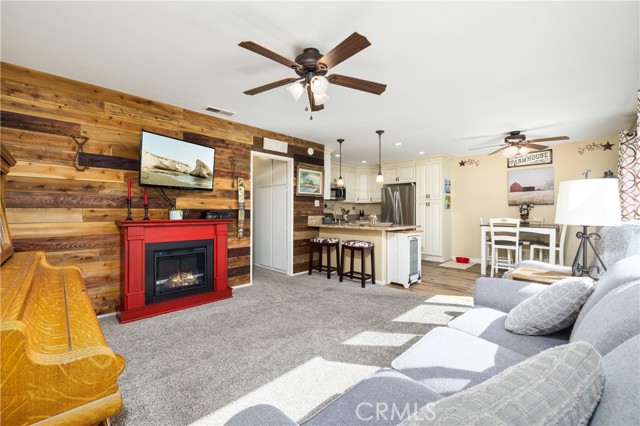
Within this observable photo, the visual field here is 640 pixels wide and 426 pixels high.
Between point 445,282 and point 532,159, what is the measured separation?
10.9 ft

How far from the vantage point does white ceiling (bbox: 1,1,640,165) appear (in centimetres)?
187

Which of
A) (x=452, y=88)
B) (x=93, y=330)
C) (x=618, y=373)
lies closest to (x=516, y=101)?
(x=452, y=88)

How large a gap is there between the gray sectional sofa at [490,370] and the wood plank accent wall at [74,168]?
300 cm

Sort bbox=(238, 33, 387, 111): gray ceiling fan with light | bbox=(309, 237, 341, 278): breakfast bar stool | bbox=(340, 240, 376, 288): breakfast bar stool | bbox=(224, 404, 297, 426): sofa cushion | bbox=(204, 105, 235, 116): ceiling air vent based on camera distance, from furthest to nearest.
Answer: bbox=(309, 237, 341, 278): breakfast bar stool
bbox=(340, 240, 376, 288): breakfast bar stool
bbox=(204, 105, 235, 116): ceiling air vent
bbox=(238, 33, 387, 111): gray ceiling fan with light
bbox=(224, 404, 297, 426): sofa cushion

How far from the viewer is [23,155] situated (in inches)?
101

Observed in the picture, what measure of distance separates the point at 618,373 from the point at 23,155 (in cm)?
399

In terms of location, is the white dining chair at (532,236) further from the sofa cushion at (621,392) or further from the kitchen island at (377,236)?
the sofa cushion at (621,392)

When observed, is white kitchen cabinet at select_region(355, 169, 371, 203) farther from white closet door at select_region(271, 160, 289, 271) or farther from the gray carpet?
the gray carpet

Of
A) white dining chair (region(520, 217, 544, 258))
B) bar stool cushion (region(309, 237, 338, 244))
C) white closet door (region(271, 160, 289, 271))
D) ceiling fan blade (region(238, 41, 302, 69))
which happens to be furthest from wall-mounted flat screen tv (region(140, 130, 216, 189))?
white dining chair (region(520, 217, 544, 258))

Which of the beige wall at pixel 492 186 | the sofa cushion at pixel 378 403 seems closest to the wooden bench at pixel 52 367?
the sofa cushion at pixel 378 403

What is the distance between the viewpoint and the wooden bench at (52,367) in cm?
80

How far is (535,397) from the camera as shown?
1.68 feet

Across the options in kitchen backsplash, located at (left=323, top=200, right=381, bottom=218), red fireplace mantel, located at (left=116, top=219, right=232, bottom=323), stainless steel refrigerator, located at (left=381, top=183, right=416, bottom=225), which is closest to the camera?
Answer: red fireplace mantel, located at (left=116, top=219, right=232, bottom=323)

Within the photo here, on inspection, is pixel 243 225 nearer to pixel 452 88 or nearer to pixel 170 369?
pixel 170 369
